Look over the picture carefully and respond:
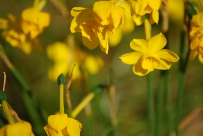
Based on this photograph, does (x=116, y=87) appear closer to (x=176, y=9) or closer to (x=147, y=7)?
(x=176, y=9)

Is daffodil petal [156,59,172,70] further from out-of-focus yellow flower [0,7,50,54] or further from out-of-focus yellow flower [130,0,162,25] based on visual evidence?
out-of-focus yellow flower [0,7,50,54]

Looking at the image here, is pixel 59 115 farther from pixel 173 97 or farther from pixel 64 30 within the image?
pixel 64 30

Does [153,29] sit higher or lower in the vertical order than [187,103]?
higher

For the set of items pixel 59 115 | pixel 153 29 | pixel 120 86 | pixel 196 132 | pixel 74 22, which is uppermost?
pixel 74 22

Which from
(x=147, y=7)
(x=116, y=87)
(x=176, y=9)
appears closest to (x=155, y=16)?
(x=147, y=7)

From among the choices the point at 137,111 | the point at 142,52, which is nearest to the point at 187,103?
the point at 137,111

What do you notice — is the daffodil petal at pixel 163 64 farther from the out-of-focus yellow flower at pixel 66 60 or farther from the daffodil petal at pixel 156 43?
the out-of-focus yellow flower at pixel 66 60
